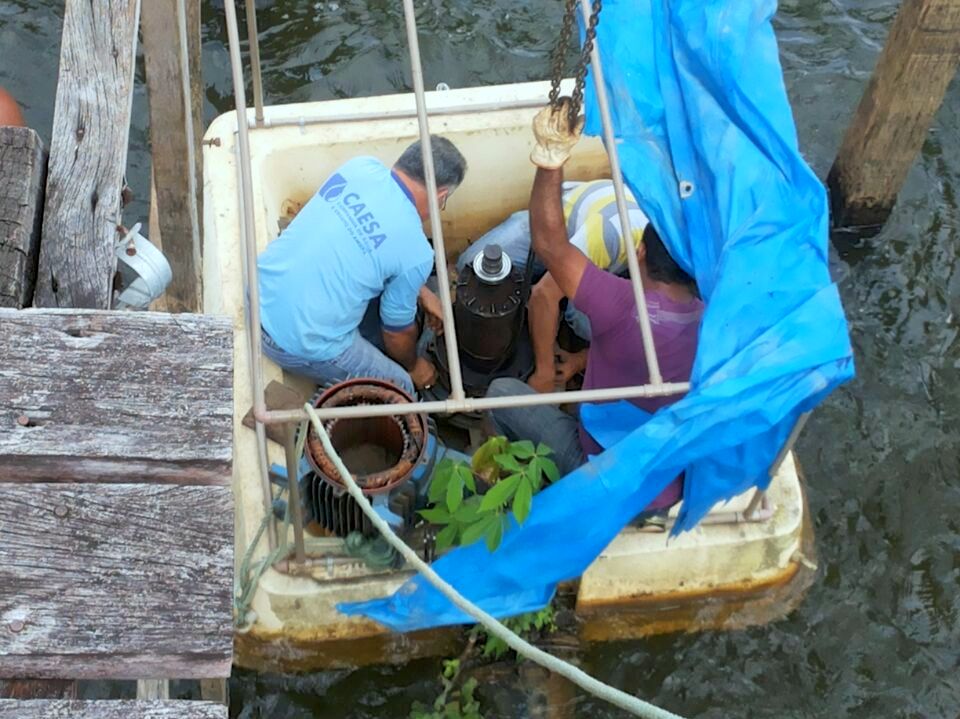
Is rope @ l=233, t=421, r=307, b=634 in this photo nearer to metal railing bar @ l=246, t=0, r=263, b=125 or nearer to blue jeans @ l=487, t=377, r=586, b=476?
blue jeans @ l=487, t=377, r=586, b=476

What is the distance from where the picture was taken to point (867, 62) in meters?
6.18

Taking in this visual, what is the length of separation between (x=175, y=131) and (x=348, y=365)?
42.3 inches

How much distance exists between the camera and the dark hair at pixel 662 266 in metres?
3.31

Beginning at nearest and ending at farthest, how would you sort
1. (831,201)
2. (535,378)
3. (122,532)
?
(122,532), (535,378), (831,201)

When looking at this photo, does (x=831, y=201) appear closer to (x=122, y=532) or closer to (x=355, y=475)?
(x=355, y=475)

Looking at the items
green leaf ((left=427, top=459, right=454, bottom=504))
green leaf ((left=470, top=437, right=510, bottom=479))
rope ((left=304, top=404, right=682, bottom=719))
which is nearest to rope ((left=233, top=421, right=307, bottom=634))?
→ green leaf ((left=427, top=459, right=454, bottom=504))

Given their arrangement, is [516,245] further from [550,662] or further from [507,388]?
[550,662]

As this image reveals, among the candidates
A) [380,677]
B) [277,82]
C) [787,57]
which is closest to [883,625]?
[380,677]

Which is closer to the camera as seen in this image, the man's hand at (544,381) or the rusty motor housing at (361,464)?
the rusty motor housing at (361,464)

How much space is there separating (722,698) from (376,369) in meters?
1.95

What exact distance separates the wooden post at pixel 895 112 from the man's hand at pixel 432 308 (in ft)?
7.55

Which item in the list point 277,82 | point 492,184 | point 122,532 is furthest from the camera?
point 277,82

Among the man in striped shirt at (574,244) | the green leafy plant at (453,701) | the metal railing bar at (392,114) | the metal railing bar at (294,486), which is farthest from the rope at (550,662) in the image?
the metal railing bar at (392,114)

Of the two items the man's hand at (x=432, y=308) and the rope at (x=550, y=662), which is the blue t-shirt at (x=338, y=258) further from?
the rope at (x=550, y=662)
